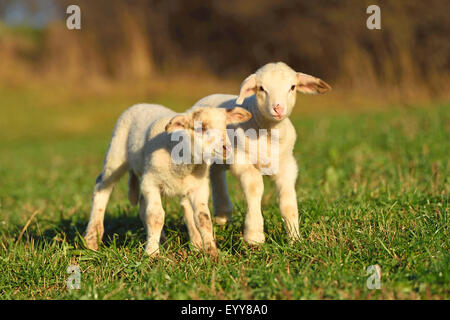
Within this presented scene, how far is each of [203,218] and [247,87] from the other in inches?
38.1

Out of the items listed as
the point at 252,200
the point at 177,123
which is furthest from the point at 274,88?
the point at 252,200

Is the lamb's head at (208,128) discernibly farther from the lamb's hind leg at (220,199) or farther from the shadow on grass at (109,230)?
the shadow on grass at (109,230)

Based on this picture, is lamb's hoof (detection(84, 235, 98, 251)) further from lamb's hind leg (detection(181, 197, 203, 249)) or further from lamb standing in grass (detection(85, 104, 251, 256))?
lamb's hind leg (detection(181, 197, 203, 249))

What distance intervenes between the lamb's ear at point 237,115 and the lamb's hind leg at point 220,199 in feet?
2.30

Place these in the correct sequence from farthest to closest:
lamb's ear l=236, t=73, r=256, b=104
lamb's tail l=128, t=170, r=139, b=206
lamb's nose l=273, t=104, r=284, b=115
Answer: lamb's tail l=128, t=170, r=139, b=206 → lamb's ear l=236, t=73, r=256, b=104 → lamb's nose l=273, t=104, r=284, b=115

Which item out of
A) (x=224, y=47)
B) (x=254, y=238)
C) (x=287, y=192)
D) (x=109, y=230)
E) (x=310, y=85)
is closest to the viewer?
(x=254, y=238)

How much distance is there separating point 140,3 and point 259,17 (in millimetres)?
5063

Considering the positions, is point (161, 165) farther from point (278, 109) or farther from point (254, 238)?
point (278, 109)

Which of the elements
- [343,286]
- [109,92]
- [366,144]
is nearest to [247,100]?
[343,286]

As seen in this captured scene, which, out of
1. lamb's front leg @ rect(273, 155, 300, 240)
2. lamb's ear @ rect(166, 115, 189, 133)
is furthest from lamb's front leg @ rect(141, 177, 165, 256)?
lamb's front leg @ rect(273, 155, 300, 240)

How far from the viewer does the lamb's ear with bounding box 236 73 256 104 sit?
148 inches

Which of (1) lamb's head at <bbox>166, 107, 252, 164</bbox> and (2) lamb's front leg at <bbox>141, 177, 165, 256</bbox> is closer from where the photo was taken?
(1) lamb's head at <bbox>166, 107, 252, 164</bbox>

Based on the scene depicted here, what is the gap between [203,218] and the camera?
3.92 metres

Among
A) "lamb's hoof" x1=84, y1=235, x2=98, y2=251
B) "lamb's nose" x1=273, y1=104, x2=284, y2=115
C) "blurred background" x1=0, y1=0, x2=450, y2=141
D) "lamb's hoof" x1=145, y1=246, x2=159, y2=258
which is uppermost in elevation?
"blurred background" x1=0, y1=0, x2=450, y2=141
